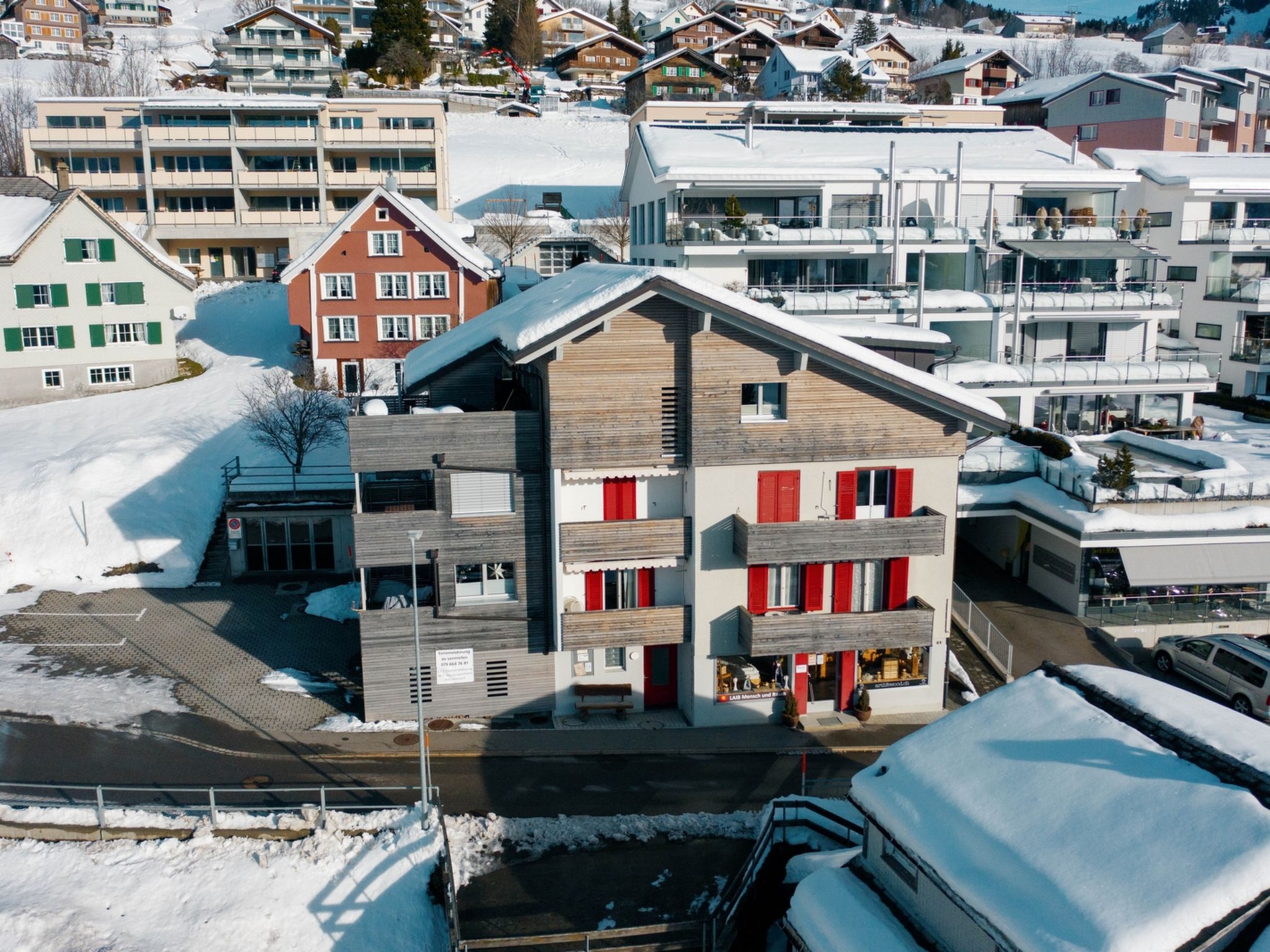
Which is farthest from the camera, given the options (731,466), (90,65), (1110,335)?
(90,65)

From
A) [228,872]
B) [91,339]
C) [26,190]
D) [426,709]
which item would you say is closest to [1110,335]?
[426,709]

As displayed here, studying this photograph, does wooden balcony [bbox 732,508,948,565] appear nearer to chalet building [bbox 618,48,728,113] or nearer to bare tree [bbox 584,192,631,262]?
bare tree [bbox 584,192,631,262]

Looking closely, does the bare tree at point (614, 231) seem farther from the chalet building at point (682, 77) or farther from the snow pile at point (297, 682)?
the snow pile at point (297, 682)

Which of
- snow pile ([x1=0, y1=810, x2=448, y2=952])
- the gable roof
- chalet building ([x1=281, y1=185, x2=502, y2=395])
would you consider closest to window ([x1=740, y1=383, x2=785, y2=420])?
snow pile ([x1=0, y1=810, x2=448, y2=952])

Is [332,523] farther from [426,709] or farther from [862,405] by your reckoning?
[862,405]

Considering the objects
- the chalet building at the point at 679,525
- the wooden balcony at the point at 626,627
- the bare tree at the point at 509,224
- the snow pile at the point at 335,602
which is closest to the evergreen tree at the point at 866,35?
the bare tree at the point at 509,224

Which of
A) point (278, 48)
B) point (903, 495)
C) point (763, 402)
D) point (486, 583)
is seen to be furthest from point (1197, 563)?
point (278, 48)

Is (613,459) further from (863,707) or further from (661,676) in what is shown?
(863,707)
